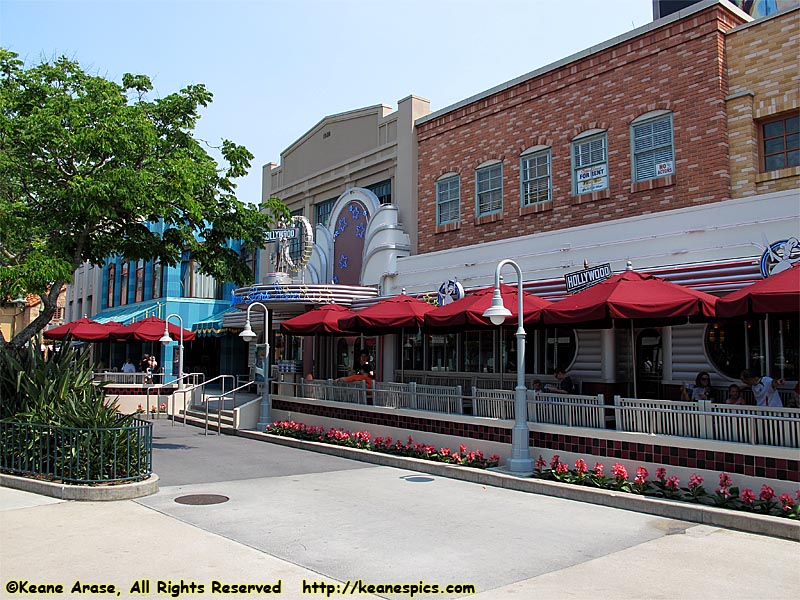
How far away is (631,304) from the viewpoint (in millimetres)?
10922

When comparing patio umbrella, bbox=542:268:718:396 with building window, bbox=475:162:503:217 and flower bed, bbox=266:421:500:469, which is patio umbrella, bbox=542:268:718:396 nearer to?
flower bed, bbox=266:421:500:469

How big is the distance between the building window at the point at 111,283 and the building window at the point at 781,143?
35060 millimetres

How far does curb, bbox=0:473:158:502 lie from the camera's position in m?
10.0

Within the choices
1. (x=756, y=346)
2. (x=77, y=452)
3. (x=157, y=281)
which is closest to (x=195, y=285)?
(x=157, y=281)

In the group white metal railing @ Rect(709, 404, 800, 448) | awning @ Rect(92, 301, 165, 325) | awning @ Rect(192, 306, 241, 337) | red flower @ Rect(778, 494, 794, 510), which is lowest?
red flower @ Rect(778, 494, 794, 510)

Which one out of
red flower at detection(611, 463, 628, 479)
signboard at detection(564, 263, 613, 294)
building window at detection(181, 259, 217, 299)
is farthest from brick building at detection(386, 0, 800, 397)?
building window at detection(181, 259, 217, 299)

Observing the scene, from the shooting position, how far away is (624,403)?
11.6m

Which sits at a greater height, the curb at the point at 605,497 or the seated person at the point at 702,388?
the seated person at the point at 702,388

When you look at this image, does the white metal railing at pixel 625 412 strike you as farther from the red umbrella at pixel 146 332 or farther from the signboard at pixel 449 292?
the red umbrella at pixel 146 332

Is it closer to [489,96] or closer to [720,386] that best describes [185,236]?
[489,96]

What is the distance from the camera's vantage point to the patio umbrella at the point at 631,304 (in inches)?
418

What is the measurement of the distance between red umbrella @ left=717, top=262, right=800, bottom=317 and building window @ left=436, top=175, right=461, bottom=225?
34.7 ft

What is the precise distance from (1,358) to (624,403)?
10.8 metres

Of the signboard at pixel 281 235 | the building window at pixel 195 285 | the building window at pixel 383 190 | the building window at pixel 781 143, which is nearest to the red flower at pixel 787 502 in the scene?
the building window at pixel 781 143
